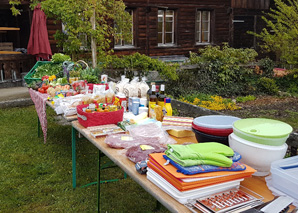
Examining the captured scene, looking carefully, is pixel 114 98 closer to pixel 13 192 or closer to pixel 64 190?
pixel 64 190

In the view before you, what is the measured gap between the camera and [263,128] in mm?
1953

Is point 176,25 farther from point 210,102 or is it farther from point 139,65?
point 210,102

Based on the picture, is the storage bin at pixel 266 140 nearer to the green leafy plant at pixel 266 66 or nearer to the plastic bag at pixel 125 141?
the plastic bag at pixel 125 141

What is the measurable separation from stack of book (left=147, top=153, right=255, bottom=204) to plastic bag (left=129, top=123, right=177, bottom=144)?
2.47ft

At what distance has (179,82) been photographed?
30.7 feet

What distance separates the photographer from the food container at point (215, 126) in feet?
7.33

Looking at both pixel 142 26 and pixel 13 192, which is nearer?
pixel 13 192

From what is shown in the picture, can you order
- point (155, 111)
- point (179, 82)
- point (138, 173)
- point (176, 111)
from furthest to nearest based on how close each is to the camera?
point (179, 82)
point (176, 111)
point (155, 111)
point (138, 173)

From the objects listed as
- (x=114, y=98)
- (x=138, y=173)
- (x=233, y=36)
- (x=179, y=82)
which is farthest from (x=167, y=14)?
(x=138, y=173)

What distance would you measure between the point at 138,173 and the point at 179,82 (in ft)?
24.7

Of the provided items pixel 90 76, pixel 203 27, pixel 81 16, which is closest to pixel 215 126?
pixel 90 76

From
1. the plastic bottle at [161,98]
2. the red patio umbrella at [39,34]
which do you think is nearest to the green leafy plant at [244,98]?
the red patio umbrella at [39,34]

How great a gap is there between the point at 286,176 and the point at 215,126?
680 mm

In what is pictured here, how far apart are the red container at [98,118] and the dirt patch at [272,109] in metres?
→ 5.08
